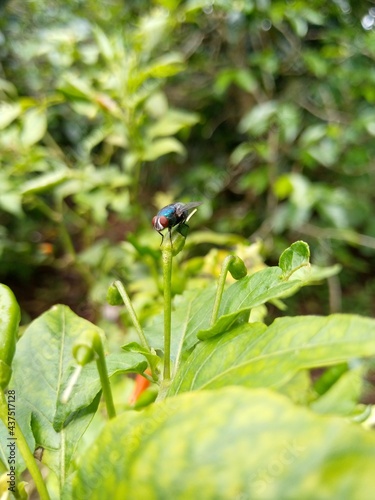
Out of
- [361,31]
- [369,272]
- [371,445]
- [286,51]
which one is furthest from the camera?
[369,272]

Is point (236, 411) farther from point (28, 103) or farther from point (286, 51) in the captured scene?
point (286, 51)

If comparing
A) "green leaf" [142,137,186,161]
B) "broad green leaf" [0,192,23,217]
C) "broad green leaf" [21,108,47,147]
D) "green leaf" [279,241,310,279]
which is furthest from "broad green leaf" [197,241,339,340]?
"broad green leaf" [21,108,47,147]

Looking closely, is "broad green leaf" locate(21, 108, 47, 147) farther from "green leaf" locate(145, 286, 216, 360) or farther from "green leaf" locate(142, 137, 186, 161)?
"green leaf" locate(145, 286, 216, 360)

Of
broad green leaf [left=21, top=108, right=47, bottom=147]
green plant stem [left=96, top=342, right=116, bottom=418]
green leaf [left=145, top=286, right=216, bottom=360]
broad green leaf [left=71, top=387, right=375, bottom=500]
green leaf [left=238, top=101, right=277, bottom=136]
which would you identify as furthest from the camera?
green leaf [left=238, top=101, right=277, bottom=136]

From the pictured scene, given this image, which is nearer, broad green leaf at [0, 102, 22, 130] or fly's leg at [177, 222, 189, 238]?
fly's leg at [177, 222, 189, 238]

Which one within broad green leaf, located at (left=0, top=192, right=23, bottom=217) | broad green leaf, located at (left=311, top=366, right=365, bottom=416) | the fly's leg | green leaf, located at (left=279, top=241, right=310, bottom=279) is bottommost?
broad green leaf, located at (left=0, top=192, right=23, bottom=217)

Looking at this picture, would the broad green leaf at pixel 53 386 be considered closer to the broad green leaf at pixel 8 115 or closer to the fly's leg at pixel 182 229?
the fly's leg at pixel 182 229

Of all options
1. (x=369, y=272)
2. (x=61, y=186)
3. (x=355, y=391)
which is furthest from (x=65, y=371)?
(x=369, y=272)

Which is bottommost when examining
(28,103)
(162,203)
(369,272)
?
(369,272)

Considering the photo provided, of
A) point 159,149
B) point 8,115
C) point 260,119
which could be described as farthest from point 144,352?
point 260,119
